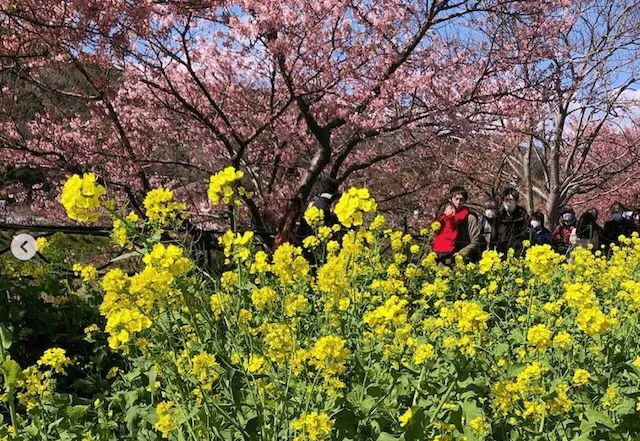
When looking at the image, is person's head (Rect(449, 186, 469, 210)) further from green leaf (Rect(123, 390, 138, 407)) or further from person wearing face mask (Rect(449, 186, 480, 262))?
green leaf (Rect(123, 390, 138, 407))

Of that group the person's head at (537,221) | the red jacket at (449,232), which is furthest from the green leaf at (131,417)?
the person's head at (537,221)

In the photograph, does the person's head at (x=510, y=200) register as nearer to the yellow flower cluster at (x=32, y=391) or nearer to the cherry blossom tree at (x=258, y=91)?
the cherry blossom tree at (x=258, y=91)

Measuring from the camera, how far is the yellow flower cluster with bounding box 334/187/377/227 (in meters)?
2.20

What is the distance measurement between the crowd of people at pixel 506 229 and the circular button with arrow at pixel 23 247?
422 cm

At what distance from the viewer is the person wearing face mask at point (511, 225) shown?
8.52 m

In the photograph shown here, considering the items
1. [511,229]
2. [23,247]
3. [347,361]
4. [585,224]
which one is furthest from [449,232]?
[347,361]

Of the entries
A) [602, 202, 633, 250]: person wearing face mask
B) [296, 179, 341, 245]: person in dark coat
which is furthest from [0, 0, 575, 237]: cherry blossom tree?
[602, 202, 633, 250]: person wearing face mask

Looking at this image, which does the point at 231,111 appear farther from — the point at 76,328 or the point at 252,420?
the point at 252,420

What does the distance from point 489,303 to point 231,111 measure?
5007mm

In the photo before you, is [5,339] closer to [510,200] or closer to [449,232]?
[449,232]

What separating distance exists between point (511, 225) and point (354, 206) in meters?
6.90

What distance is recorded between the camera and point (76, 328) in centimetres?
420

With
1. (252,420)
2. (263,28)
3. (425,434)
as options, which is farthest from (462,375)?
(263,28)

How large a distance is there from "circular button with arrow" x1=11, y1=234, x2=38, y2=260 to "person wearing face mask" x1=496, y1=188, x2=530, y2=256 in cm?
607
